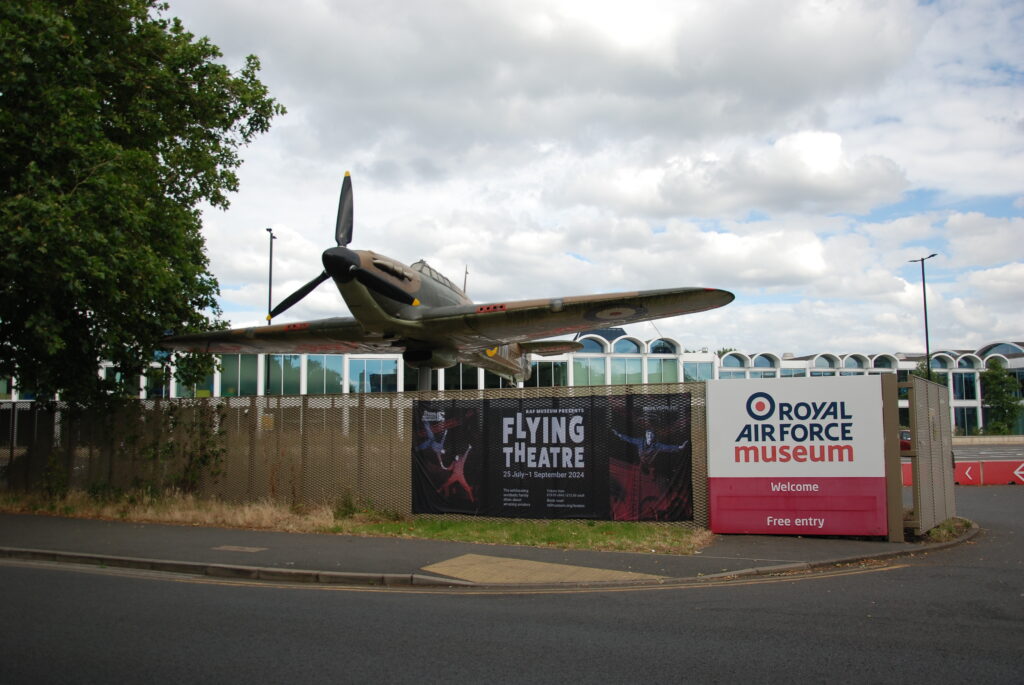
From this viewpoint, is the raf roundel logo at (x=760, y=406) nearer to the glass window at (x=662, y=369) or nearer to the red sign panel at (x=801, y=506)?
the red sign panel at (x=801, y=506)

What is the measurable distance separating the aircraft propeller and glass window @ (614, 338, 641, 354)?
113 feet

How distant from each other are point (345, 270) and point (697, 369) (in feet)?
134

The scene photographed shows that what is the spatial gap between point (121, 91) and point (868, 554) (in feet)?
55.8

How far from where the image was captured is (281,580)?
9477 mm

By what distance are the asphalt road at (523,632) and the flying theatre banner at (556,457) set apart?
12.3ft

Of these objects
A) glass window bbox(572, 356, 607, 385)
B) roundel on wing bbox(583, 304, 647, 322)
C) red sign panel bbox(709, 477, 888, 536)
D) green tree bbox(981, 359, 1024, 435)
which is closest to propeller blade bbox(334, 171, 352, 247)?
roundel on wing bbox(583, 304, 647, 322)

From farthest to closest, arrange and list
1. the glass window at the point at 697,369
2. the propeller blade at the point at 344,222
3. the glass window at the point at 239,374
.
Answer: the glass window at the point at 697,369 → the glass window at the point at 239,374 → the propeller blade at the point at 344,222

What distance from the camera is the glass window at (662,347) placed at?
51.4 meters

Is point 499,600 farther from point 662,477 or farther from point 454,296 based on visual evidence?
point 454,296

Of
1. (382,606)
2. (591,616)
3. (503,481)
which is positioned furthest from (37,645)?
(503,481)

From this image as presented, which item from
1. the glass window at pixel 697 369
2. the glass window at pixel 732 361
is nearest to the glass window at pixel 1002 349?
the glass window at pixel 732 361

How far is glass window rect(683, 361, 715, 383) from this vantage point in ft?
172

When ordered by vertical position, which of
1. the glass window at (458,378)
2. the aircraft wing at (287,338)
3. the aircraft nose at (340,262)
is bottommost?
the aircraft wing at (287,338)

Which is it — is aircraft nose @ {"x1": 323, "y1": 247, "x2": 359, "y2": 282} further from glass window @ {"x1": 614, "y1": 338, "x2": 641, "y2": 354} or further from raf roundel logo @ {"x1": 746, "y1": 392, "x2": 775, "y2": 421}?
glass window @ {"x1": 614, "y1": 338, "x2": 641, "y2": 354}
